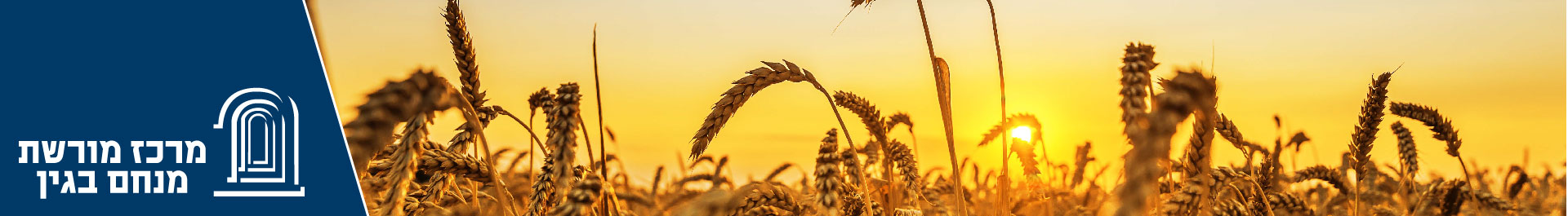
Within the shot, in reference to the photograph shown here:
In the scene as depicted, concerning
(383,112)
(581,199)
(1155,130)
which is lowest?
(1155,130)

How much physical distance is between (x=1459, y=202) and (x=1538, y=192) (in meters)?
7.42

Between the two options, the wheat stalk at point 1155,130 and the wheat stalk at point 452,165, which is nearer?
the wheat stalk at point 1155,130

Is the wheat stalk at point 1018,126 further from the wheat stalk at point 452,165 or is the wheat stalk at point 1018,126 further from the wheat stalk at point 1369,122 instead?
the wheat stalk at point 452,165

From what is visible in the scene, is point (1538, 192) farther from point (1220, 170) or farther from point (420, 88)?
point (420, 88)

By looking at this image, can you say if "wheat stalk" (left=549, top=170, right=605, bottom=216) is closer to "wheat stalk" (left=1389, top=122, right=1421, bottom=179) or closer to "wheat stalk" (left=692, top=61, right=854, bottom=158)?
"wheat stalk" (left=692, top=61, right=854, bottom=158)

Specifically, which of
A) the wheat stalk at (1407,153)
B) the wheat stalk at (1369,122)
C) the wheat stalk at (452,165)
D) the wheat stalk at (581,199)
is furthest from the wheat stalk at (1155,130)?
the wheat stalk at (1407,153)

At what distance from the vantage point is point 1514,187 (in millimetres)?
5816

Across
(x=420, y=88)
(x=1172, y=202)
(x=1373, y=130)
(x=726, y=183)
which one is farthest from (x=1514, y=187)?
(x=420, y=88)

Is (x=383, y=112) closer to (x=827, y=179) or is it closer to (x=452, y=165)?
(x=452, y=165)

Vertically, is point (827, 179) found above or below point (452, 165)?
below

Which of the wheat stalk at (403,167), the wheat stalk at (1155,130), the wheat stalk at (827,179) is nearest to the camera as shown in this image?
the wheat stalk at (1155,130)

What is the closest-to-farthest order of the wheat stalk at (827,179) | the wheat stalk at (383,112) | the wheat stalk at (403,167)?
the wheat stalk at (383,112) → the wheat stalk at (403,167) → the wheat stalk at (827,179)

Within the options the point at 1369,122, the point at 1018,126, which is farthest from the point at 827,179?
the point at 1018,126

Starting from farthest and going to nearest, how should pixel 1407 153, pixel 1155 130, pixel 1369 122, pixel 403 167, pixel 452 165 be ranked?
pixel 1407 153 → pixel 1369 122 → pixel 452 165 → pixel 403 167 → pixel 1155 130
